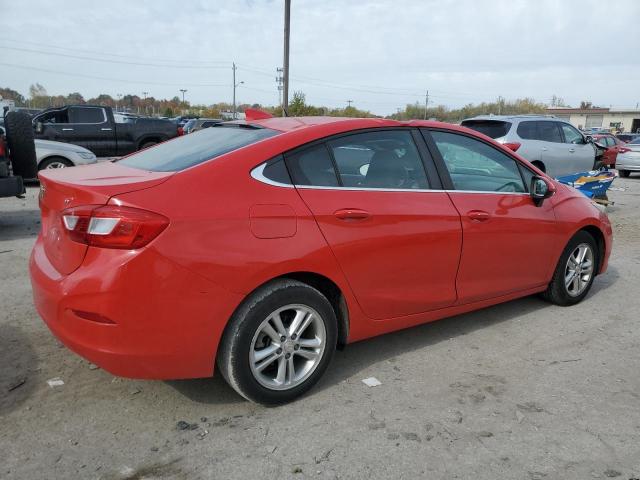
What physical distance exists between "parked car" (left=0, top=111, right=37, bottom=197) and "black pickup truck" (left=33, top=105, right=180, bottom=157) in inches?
323

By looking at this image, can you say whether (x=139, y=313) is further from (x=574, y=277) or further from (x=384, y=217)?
(x=574, y=277)

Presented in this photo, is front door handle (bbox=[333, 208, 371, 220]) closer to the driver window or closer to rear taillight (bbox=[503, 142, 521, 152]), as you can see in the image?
the driver window

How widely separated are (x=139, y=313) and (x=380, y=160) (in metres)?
1.78

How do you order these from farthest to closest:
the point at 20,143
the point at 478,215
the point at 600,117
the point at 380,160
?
the point at 600,117 → the point at 20,143 → the point at 478,215 → the point at 380,160

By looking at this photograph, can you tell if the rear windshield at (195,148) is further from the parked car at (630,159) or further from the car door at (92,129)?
the parked car at (630,159)

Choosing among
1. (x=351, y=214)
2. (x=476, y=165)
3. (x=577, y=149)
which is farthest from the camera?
(x=577, y=149)

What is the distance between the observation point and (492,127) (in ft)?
36.1

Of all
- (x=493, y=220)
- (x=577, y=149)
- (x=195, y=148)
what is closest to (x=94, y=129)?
(x=577, y=149)

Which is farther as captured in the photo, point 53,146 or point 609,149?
point 609,149

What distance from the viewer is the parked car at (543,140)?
10828mm

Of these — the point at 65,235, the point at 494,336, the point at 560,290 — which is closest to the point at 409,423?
the point at 494,336

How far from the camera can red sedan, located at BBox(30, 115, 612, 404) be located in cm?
254

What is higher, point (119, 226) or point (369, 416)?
point (119, 226)

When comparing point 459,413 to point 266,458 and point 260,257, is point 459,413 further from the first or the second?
point 260,257
